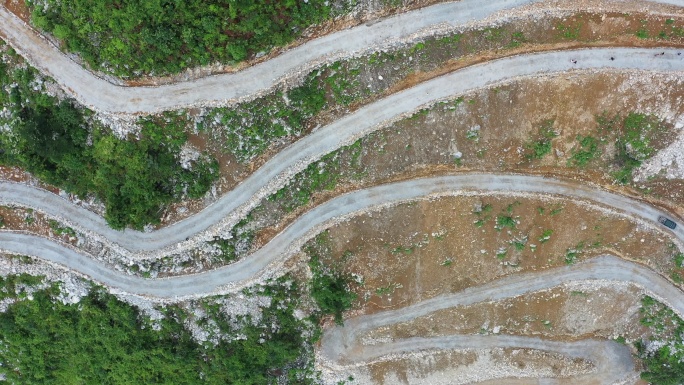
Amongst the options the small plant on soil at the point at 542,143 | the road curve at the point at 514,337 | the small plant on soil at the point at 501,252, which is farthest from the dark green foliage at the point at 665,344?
the small plant on soil at the point at 542,143

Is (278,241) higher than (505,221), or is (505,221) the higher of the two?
(505,221)

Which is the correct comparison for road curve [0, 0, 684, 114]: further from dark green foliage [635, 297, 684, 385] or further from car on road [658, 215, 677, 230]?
dark green foliage [635, 297, 684, 385]

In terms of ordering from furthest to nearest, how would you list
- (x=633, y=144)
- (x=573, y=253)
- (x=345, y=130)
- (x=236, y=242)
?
1. (x=573, y=253)
2. (x=236, y=242)
3. (x=633, y=144)
4. (x=345, y=130)

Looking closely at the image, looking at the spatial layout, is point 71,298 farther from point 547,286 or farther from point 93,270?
point 547,286

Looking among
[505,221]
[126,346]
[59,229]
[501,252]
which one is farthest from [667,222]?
[59,229]

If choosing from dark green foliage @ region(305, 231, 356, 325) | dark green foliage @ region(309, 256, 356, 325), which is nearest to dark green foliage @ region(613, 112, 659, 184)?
dark green foliage @ region(305, 231, 356, 325)

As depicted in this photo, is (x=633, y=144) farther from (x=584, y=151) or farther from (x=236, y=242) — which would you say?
(x=236, y=242)

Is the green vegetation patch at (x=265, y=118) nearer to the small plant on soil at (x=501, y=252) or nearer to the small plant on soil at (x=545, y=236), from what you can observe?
the small plant on soil at (x=501, y=252)

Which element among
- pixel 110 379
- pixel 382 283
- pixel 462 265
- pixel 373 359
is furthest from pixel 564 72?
pixel 110 379
